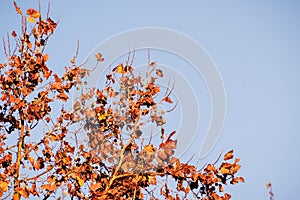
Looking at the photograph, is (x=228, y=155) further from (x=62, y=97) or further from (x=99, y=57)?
(x=99, y=57)

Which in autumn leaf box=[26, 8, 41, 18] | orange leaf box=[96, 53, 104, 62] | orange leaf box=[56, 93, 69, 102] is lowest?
orange leaf box=[56, 93, 69, 102]

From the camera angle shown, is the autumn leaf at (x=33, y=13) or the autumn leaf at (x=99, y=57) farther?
the autumn leaf at (x=99, y=57)

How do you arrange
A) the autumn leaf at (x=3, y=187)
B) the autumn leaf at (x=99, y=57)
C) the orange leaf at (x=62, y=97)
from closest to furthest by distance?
the autumn leaf at (x=3, y=187), the orange leaf at (x=62, y=97), the autumn leaf at (x=99, y=57)

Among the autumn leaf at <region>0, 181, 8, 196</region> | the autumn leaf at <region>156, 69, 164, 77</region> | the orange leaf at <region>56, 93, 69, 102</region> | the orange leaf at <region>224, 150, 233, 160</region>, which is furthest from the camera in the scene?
the autumn leaf at <region>156, 69, 164, 77</region>

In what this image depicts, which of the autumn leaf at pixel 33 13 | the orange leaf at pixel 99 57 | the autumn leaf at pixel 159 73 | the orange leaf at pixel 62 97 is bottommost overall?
the orange leaf at pixel 62 97

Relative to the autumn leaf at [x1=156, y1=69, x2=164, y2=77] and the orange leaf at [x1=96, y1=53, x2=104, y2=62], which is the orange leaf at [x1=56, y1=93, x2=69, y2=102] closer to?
the orange leaf at [x1=96, y1=53, x2=104, y2=62]

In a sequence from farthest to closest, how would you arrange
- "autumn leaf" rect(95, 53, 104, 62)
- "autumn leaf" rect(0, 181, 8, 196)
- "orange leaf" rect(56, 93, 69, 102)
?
"autumn leaf" rect(95, 53, 104, 62) → "orange leaf" rect(56, 93, 69, 102) → "autumn leaf" rect(0, 181, 8, 196)

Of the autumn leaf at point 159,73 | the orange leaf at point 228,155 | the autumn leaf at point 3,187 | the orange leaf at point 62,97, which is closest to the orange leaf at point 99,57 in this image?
the orange leaf at point 62,97

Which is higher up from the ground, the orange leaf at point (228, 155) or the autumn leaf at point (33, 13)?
the autumn leaf at point (33, 13)

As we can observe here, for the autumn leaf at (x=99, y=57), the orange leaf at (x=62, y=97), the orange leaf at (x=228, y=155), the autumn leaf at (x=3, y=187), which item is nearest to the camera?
the orange leaf at (x=228, y=155)

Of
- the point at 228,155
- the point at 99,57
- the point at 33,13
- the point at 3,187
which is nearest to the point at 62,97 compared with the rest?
the point at 99,57

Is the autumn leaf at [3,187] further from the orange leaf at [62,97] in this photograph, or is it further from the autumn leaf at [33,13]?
the autumn leaf at [33,13]

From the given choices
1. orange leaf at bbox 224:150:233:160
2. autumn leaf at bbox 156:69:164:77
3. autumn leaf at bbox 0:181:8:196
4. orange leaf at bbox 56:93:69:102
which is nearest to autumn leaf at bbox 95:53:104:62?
orange leaf at bbox 56:93:69:102

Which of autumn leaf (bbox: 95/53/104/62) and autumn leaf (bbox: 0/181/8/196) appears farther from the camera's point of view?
autumn leaf (bbox: 95/53/104/62)
